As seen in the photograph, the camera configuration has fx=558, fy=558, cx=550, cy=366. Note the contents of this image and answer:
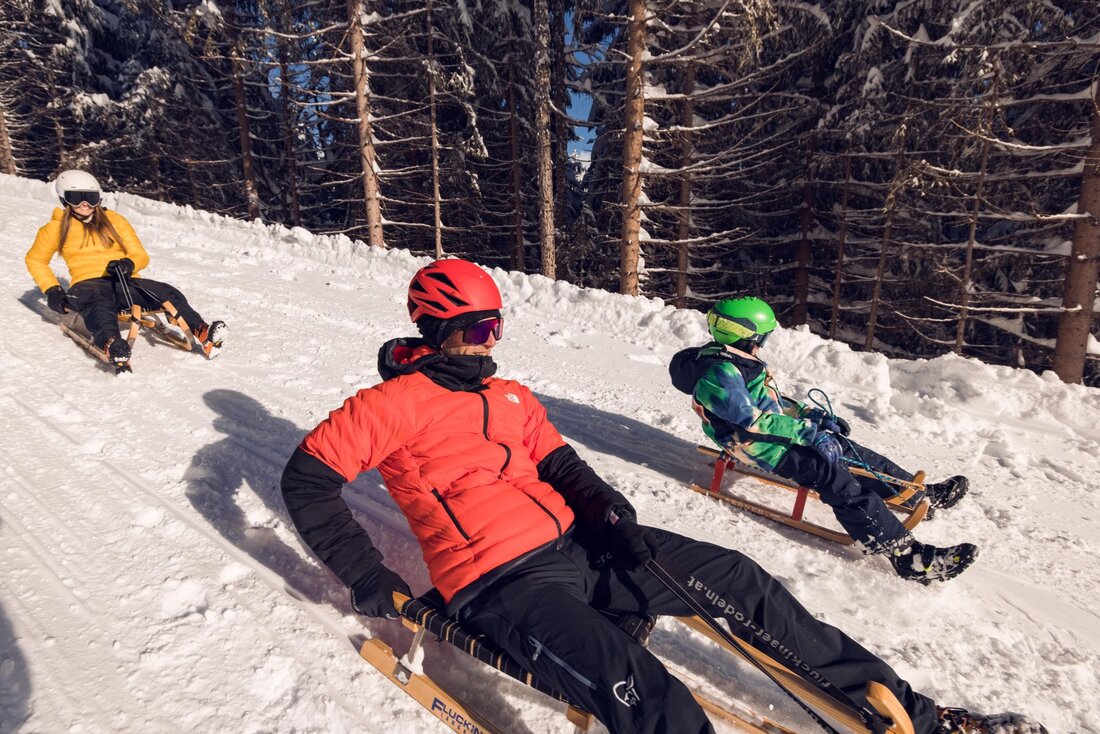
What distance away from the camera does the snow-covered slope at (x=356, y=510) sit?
2297 mm

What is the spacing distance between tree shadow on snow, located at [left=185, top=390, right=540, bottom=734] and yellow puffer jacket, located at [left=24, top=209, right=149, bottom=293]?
2938 millimetres

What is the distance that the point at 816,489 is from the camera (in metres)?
3.48

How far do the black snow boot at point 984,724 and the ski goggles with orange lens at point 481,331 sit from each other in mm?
2414

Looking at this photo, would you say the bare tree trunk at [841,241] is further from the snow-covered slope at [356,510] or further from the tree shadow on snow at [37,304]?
the tree shadow on snow at [37,304]

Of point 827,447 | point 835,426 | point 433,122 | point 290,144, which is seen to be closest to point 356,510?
point 827,447

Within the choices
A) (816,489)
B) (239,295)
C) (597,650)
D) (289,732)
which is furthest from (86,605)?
(239,295)

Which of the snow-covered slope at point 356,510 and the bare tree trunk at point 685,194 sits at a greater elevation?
the bare tree trunk at point 685,194

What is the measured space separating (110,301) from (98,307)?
9.3 inches

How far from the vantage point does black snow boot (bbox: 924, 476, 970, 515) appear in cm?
385

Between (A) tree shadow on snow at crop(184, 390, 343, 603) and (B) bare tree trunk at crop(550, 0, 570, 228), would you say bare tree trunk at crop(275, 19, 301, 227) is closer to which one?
(B) bare tree trunk at crop(550, 0, 570, 228)

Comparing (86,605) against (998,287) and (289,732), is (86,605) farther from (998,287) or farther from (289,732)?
(998,287)

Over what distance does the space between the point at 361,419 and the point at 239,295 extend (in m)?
6.63

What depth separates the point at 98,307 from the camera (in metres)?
5.55

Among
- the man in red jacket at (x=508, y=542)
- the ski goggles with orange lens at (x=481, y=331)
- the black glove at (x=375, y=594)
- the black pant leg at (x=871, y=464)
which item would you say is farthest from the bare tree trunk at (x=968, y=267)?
the black glove at (x=375, y=594)
